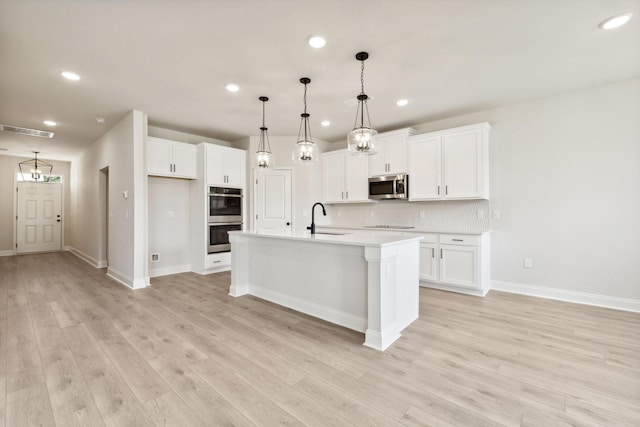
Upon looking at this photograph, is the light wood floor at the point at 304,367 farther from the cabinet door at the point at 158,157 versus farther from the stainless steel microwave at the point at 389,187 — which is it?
the cabinet door at the point at 158,157

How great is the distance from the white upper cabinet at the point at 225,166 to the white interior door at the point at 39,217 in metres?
6.24

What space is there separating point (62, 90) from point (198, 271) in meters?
3.23

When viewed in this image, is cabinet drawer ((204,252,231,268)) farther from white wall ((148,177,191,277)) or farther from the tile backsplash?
the tile backsplash

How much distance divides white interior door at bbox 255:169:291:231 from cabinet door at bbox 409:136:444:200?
94.5 inches

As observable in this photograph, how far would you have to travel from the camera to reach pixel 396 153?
4891mm

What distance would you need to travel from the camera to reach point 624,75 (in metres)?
3.19

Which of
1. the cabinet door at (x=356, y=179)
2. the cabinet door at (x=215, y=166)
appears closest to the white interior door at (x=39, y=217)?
the cabinet door at (x=215, y=166)

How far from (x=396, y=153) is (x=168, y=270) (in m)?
4.52

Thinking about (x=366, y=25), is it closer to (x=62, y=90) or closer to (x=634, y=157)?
(x=634, y=157)

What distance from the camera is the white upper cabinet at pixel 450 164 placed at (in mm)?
4082

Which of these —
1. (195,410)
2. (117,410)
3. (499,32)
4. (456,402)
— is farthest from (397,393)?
(499,32)

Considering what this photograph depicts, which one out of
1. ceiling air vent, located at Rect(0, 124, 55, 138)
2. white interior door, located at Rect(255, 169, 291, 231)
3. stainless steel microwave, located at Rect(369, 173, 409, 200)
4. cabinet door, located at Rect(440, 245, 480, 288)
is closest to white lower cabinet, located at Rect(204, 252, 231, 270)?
white interior door, located at Rect(255, 169, 291, 231)

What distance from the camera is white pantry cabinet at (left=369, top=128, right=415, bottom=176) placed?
189 inches

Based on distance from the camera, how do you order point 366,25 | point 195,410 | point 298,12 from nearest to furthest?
point 195,410 < point 298,12 < point 366,25
